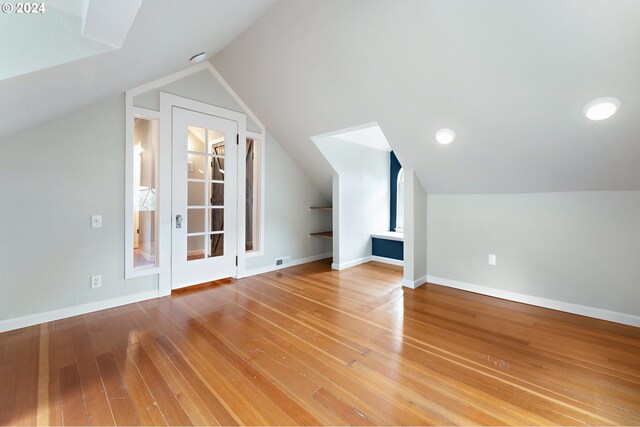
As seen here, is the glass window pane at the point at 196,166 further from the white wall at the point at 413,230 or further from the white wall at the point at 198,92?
the white wall at the point at 413,230

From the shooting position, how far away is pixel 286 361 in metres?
1.96

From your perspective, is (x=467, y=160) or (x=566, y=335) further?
(x=467, y=160)

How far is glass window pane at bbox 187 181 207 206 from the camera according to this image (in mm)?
3572

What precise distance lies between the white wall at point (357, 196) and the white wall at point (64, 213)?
96.1 inches

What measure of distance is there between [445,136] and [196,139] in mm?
2991

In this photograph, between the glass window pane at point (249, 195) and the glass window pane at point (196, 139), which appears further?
the glass window pane at point (249, 195)

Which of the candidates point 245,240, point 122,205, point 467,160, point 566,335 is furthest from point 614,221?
point 122,205

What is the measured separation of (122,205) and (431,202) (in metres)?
3.70

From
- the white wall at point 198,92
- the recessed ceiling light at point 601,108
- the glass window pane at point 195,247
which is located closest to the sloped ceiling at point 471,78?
the recessed ceiling light at point 601,108

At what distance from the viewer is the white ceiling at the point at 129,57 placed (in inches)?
60.4

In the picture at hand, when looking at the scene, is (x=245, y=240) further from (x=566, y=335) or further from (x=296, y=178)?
(x=566, y=335)

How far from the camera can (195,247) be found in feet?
11.8

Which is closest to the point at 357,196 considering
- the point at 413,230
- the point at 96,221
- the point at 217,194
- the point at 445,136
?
the point at 413,230

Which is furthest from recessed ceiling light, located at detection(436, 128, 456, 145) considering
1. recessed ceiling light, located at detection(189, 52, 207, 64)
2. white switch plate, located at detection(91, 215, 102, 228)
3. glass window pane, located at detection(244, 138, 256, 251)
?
white switch plate, located at detection(91, 215, 102, 228)
